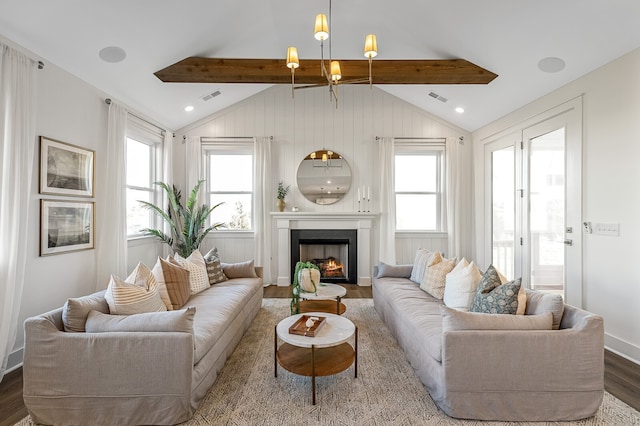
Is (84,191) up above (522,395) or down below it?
above

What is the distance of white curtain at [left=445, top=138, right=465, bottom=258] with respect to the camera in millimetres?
5562

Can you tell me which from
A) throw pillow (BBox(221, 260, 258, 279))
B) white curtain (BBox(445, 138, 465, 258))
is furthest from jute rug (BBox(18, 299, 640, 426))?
white curtain (BBox(445, 138, 465, 258))

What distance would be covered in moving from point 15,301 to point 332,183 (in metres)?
4.28

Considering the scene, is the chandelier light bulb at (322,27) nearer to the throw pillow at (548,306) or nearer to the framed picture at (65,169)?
the throw pillow at (548,306)

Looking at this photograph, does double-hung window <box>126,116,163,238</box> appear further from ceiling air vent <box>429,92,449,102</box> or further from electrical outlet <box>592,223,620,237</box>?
electrical outlet <box>592,223,620,237</box>

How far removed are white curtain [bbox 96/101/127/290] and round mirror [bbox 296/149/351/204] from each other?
2.71 m

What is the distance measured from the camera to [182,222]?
5.49 m

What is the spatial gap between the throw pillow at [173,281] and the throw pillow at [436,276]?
7.70 feet

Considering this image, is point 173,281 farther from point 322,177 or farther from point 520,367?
point 322,177

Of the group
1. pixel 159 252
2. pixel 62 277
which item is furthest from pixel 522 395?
pixel 159 252

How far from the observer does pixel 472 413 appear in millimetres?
1964

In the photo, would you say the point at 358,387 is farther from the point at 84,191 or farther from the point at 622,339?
the point at 84,191

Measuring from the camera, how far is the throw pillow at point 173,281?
2.78 metres

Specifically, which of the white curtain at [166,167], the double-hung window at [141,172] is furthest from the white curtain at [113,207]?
the white curtain at [166,167]
